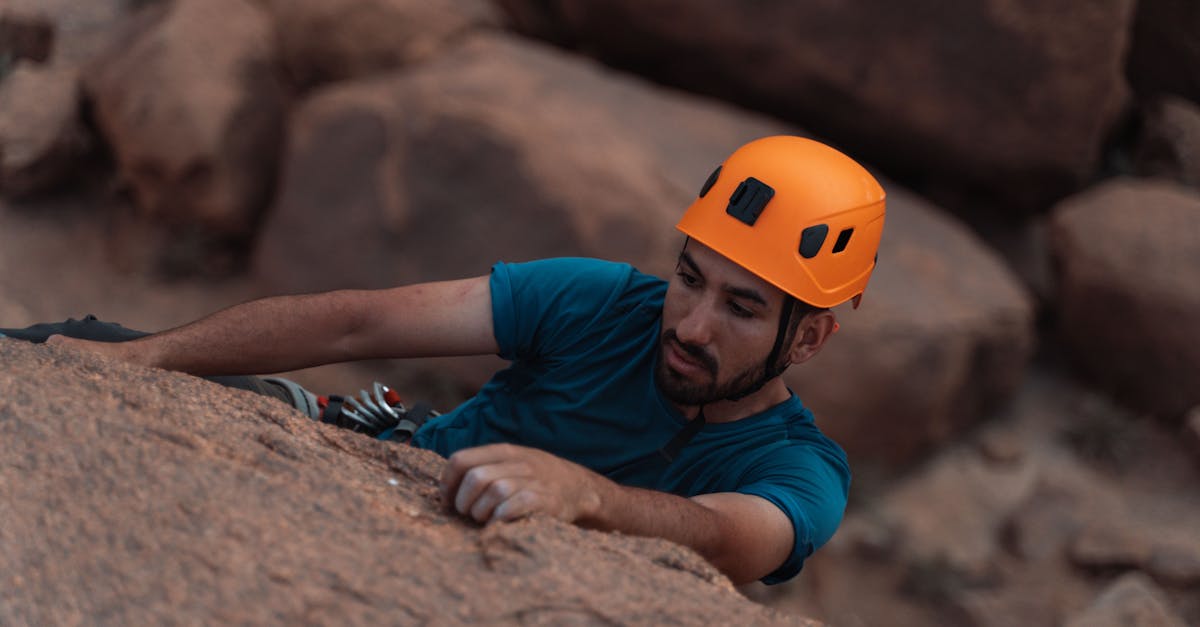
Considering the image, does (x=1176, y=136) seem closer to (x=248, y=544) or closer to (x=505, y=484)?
(x=505, y=484)

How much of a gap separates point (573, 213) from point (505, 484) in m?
5.25

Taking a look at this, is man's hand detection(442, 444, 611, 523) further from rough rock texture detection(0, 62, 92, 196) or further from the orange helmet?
rough rock texture detection(0, 62, 92, 196)

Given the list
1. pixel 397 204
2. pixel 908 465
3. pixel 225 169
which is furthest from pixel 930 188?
pixel 225 169

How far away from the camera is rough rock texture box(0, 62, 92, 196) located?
870cm

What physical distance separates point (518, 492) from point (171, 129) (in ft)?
23.4

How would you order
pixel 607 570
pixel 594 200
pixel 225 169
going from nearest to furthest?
pixel 607 570 < pixel 594 200 < pixel 225 169

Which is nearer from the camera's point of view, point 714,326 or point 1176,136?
point 714,326

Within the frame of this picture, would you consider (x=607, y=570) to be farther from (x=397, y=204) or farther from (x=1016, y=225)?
(x=1016, y=225)

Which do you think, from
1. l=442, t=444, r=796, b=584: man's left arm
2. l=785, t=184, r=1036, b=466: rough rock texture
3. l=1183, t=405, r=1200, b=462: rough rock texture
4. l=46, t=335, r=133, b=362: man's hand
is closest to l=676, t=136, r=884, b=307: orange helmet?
l=442, t=444, r=796, b=584: man's left arm

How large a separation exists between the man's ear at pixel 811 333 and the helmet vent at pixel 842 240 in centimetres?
19

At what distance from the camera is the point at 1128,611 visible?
607 cm

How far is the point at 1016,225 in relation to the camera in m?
9.28

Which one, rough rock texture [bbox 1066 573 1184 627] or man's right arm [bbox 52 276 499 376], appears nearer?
man's right arm [bbox 52 276 499 376]

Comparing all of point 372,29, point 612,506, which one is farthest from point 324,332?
point 372,29
